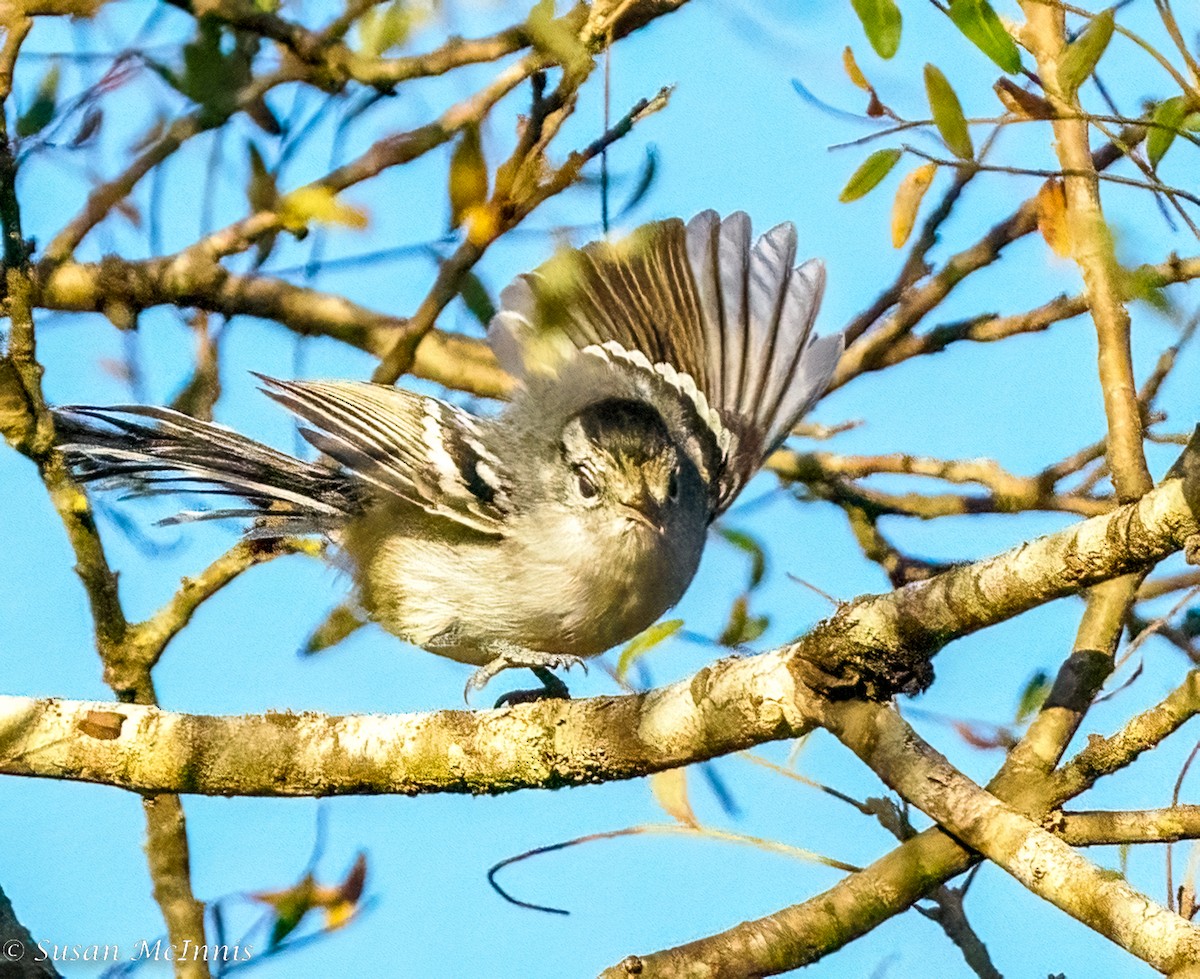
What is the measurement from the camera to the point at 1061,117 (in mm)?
1646

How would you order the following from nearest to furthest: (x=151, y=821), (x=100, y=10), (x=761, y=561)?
(x=100, y=10)
(x=151, y=821)
(x=761, y=561)

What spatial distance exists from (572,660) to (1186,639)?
137 cm

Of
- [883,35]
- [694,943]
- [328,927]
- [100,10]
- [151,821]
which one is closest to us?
[883,35]

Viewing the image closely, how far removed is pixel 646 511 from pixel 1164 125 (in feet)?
5.83

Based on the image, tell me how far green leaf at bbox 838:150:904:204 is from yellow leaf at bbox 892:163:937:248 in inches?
5.5

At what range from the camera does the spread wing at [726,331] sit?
3.45 metres

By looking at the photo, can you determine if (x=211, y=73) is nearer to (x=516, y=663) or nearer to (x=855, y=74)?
(x=855, y=74)

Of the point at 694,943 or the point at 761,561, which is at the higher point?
the point at 761,561

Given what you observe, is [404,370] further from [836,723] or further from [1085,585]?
[1085,585]

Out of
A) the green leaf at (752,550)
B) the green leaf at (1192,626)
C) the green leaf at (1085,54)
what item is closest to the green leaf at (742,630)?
the green leaf at (752,550)

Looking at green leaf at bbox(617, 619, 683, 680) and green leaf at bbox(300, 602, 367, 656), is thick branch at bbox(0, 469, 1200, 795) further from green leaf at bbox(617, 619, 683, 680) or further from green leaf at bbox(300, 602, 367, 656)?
green leaf at bbox(300, 602, 367, 656)

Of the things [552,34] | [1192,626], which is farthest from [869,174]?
[1192,626]

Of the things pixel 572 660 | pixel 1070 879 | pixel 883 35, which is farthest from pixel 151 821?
pixel 883 35

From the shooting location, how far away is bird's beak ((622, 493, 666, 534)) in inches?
123
